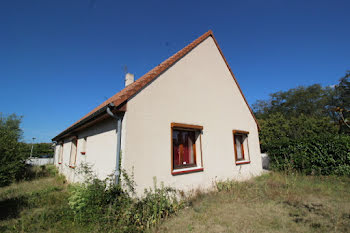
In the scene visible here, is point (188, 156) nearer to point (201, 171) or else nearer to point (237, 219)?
point (201, 171)

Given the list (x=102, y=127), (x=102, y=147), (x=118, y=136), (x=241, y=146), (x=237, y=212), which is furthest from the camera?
(x=241, y=146)

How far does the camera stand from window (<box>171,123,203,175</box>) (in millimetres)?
5969

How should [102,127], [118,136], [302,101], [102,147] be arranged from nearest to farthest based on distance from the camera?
[118,136] < [102,147] < [102,127] < [302,101]

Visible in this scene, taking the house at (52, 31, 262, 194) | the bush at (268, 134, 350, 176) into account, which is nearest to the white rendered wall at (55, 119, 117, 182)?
the house at (52, 31, 262, 194)

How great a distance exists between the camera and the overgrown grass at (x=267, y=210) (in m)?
3.73

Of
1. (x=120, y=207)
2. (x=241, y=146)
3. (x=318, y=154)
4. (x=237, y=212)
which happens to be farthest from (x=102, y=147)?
(x=318, y=154)

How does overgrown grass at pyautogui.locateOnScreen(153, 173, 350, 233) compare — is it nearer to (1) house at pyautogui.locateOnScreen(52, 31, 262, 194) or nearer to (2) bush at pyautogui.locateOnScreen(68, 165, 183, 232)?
(2) bush at pyautogui.locateOnScreen(68, 165, 183, 232)

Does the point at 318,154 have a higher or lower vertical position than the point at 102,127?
lower

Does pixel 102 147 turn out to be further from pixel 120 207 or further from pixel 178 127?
pixel 178 127

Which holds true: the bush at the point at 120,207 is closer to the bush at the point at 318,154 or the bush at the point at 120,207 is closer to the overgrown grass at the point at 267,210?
the overgrown grass at the point at 267,210

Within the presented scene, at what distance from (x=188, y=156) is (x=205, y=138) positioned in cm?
102

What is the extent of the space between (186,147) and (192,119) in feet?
3.61

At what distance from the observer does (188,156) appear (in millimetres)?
6434

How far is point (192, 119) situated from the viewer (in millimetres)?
6512
